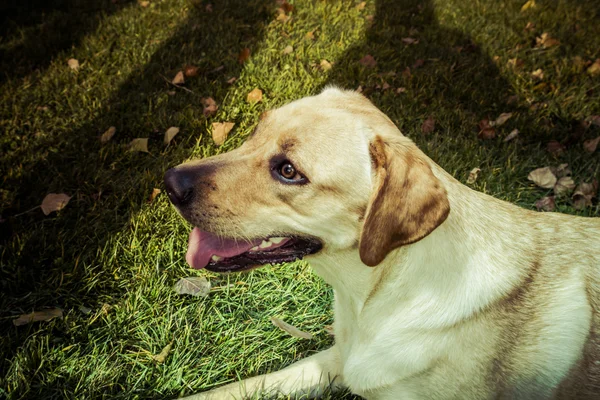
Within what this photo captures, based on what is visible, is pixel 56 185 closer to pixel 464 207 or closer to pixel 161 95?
pixel 161 95

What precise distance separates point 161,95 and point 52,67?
4.93 feet

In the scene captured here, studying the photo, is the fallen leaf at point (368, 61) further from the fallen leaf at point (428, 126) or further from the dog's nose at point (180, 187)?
the dog's nose at point (180, 187)

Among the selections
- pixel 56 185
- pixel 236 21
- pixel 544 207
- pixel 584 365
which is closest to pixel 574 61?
pixel 544 207

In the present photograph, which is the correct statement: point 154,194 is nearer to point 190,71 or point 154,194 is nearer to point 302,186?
point 302,186

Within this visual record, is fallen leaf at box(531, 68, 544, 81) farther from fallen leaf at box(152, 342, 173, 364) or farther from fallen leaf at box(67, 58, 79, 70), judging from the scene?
fallen leaf at box(67, 58, 79, 70)

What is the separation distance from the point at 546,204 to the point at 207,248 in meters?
2.73

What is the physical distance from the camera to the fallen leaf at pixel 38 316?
2.78 metres

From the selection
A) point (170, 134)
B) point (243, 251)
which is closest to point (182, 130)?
point (170, 134)

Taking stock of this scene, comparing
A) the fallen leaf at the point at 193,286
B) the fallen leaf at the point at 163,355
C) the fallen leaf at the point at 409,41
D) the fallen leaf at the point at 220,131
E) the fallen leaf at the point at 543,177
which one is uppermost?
the fallen leaf at the point at 409,41

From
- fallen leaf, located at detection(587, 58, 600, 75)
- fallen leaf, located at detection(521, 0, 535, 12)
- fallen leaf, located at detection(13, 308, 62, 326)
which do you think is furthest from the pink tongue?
fallen leaf, located at detection(521, 0, 535, 12)

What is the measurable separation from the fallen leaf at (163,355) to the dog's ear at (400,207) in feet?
4.69

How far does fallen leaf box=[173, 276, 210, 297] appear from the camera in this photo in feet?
10.1

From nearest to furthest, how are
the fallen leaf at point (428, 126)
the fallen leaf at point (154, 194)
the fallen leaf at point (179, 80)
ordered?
the fallen leaf at point (154, 194) → the fallen leaf at point (428, 126) → the fallen leaf at point (179, 80)

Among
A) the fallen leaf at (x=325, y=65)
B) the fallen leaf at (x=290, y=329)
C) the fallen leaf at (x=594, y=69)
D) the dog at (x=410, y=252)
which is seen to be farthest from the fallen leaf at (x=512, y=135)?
the fallen leaf at (x=290, y=329)
